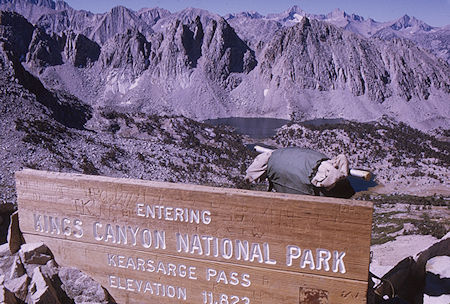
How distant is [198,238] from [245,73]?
9696 centimetres

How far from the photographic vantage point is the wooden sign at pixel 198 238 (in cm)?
350

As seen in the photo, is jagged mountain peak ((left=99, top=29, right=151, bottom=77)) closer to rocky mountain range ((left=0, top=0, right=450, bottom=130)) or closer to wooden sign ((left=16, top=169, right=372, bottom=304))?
rocky mountain range ((left=0, top=0, right=450, bottom=130))

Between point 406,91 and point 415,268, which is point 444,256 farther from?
point 406,91

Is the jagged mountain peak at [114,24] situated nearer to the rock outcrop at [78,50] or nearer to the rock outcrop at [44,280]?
the rock outcrop at [78,50]

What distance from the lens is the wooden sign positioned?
3.50 metres

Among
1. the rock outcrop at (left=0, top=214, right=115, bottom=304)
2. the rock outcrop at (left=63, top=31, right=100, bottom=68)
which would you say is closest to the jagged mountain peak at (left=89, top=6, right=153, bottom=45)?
the rock outcrop at (left=63, top=31, right=100, bottom=68)

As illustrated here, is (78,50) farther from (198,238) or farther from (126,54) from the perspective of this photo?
(198,238)

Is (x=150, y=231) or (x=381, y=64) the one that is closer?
(x=150, y=231)

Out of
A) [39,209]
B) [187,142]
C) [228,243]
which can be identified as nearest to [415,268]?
[228,243]

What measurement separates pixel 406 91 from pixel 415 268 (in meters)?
88.3

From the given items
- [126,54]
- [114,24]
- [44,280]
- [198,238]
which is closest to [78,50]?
[126,54]

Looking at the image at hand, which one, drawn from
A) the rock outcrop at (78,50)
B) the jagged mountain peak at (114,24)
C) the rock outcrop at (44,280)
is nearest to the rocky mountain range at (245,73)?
the rock outcrop at (78,50)

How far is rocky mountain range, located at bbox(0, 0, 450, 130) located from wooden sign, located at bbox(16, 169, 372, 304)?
248ft

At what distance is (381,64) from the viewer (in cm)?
9094
